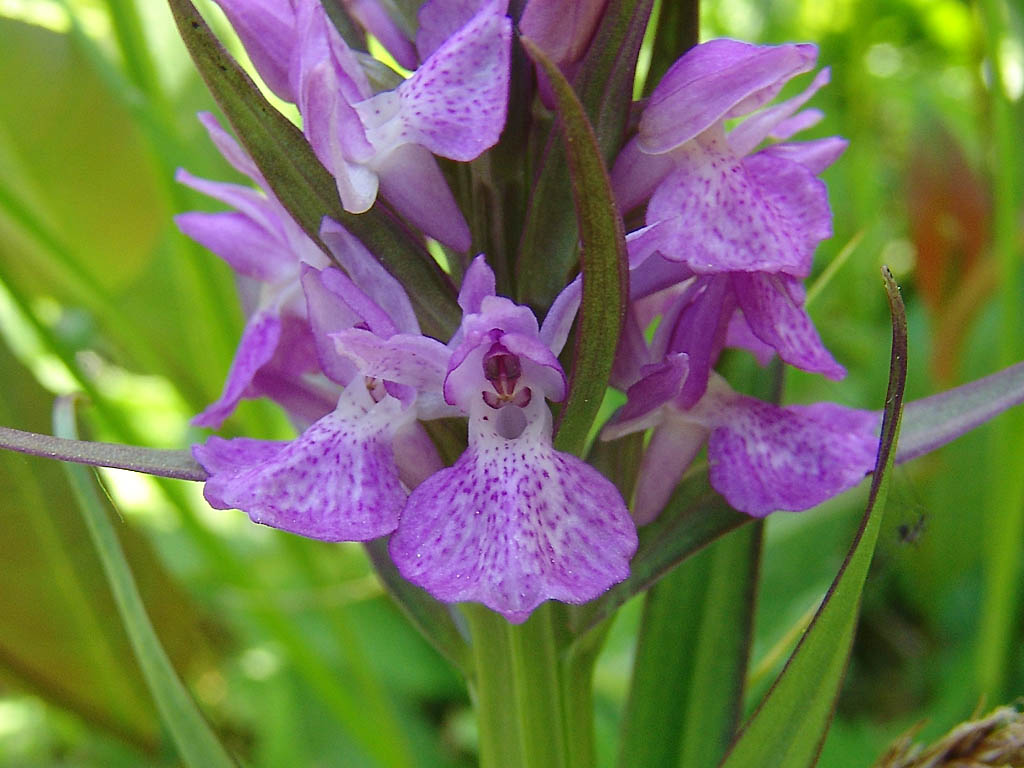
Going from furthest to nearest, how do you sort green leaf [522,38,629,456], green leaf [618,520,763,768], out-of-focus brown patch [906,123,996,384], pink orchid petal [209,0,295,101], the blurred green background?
out-of-focus brown patch [906,123,996,384] → the blurred green background → green leaf [618,520,763,768] → pink orchid petal [209,0,295,101] → green leaf [522,38,629,456]

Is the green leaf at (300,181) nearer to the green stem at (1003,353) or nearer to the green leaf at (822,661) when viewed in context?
the green leaf at (822,661)

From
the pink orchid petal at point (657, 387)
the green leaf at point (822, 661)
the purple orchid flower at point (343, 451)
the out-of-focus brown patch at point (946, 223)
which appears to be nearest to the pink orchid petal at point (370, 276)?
the purple orchid flower at point (343, 451)

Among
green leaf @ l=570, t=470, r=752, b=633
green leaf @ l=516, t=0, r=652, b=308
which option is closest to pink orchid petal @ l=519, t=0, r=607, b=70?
green leaf @ l=516, t=0, r=652, b=308

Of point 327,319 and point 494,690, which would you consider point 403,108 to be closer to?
point 327,319

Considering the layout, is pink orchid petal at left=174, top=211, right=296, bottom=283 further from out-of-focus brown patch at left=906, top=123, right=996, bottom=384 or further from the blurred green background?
out-of-focus brown patch at left=906, top=123, right=996, bottom=384

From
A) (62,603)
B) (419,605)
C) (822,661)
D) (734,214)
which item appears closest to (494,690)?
(419,605)
